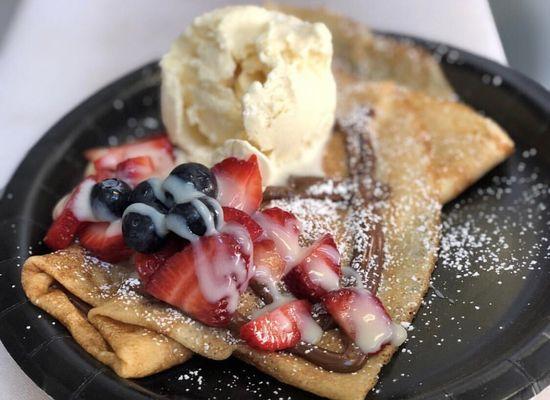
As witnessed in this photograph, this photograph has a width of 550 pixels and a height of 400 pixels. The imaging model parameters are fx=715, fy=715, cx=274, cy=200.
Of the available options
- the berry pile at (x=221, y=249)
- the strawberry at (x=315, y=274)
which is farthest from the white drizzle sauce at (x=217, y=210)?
the strawberry at (x=315, y=274)

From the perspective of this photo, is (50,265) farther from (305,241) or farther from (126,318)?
(305,241)

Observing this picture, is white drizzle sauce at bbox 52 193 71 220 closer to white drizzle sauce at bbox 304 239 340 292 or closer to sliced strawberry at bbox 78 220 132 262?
sliced strawberry at bbox 78 220 132 262

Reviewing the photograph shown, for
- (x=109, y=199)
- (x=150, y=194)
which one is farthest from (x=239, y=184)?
(x=109, y=199)

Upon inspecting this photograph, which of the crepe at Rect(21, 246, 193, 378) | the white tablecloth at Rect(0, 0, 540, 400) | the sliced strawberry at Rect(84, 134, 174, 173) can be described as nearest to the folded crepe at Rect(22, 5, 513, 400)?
the crepe at Rect(21, 246, 193, 378)

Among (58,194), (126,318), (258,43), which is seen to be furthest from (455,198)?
(58,194)

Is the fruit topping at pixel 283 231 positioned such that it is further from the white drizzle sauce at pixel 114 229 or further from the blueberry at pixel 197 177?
the white drizzle sauce at pixel 114 229

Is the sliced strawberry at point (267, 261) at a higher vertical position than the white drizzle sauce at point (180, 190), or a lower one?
lower
